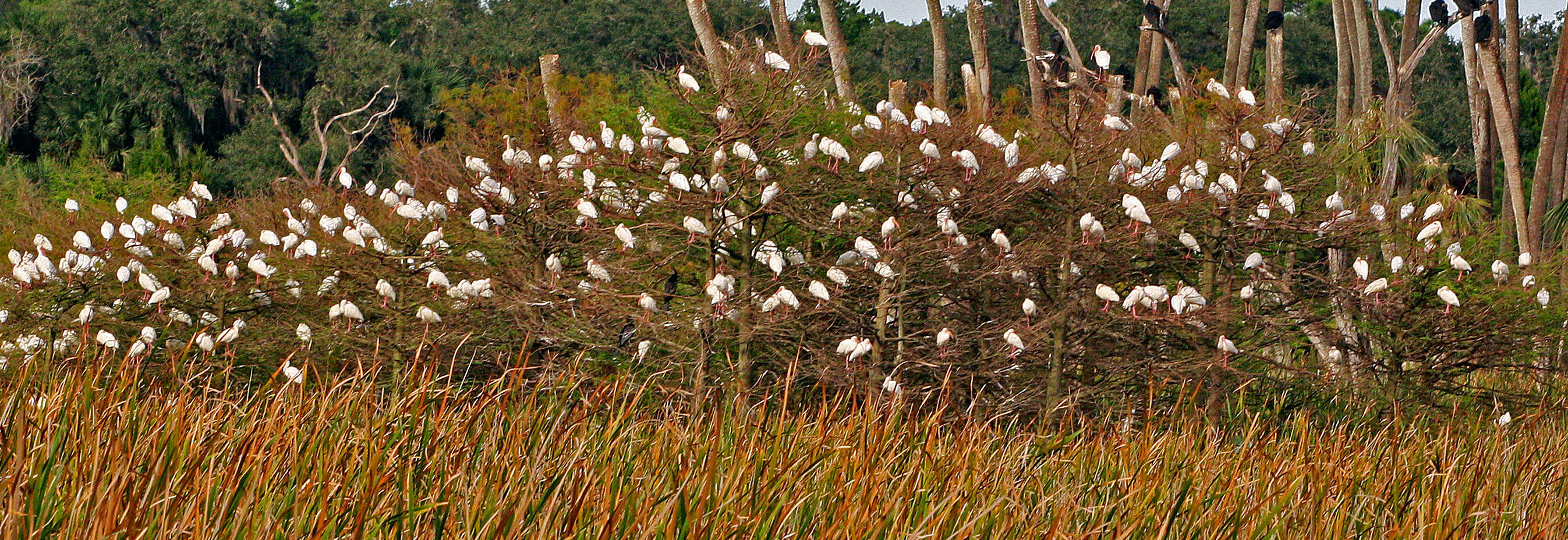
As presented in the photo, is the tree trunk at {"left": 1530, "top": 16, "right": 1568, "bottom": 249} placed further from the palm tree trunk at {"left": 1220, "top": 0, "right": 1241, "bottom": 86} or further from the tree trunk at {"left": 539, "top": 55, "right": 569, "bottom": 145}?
the tree trunk at {"left": 539, "top": 55, "right": 569, "bottom": 145}

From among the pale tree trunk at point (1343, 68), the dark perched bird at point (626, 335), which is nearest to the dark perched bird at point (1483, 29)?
the pale tree trunk at point (1343, 68)

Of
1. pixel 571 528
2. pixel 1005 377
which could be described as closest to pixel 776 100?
pixel 1005 377

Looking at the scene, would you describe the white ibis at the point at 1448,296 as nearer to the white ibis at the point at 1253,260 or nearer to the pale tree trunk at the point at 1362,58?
the white ibis at the point at 1253,260

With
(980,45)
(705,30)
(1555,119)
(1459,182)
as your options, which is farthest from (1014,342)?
(1459,182)

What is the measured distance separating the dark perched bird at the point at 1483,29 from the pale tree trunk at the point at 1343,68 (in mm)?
1111

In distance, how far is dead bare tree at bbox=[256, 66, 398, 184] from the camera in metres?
25.8

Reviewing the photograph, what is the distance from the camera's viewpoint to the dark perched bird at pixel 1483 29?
1115 centimetres

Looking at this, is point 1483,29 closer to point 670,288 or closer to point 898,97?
point 898,97

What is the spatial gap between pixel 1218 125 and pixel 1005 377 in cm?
254

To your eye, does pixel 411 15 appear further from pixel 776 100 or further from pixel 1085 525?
pixel 1085 525

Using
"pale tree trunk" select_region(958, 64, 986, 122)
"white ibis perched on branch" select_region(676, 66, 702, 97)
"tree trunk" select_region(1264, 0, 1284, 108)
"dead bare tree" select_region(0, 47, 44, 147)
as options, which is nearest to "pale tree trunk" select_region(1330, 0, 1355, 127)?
"tree trunk" select_region(1264, 0, 1284, 108)

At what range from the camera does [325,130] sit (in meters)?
26.1

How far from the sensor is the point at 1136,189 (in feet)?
29.2

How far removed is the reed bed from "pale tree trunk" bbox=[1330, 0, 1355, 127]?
8189 mm
